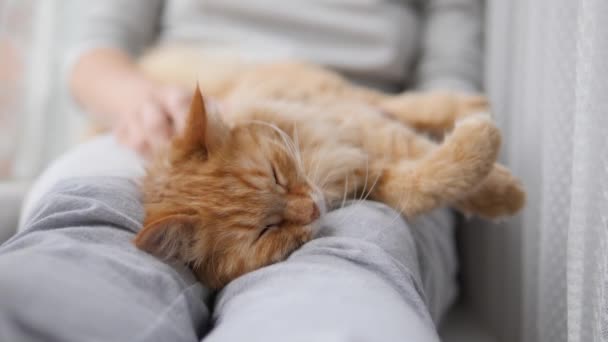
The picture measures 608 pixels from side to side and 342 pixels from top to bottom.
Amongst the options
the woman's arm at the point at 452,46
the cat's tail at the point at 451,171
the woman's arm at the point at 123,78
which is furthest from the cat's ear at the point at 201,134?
the woman's arm at the point at 452,46

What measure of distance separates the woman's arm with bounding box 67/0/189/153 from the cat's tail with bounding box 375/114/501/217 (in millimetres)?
603

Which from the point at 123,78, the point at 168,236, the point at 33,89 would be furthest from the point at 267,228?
the point at 33,89

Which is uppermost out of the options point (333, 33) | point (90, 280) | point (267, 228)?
point (333, 33)

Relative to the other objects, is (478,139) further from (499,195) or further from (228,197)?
(228,197)

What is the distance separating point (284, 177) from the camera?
1048 millimetres

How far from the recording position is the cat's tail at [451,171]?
99 cm

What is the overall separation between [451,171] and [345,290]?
1.43 ft

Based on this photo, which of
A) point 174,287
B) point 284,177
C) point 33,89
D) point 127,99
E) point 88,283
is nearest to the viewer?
point 88,283

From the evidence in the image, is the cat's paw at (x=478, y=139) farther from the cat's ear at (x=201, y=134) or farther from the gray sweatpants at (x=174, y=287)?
the cat's ear at (x=201, y=134)

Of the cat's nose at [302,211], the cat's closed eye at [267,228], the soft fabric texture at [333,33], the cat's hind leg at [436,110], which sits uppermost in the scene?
the soft fabric texture at [333,33]

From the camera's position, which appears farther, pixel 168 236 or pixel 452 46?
pixel 452 46

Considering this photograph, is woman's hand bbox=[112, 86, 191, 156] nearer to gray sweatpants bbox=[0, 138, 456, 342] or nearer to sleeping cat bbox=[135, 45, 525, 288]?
sleeping cat bbox=[135, 45, 525, 288]

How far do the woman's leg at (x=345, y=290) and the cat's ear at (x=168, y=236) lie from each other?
109 mm

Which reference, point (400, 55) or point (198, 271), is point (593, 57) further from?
point (400, 55)
